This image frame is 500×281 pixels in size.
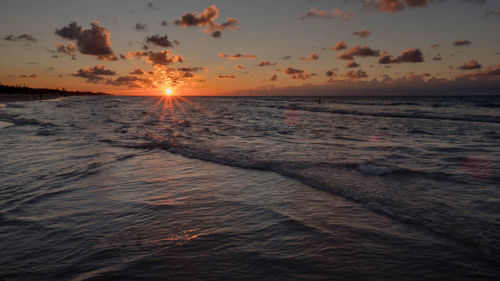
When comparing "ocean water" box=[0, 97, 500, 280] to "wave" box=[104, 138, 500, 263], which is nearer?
"ocean water" box=[0, 97, 500, 280]

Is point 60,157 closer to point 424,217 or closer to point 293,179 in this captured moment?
point 293,179

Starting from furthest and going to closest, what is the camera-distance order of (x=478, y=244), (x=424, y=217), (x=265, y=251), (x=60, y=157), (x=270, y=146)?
(x=270, y=146)
(x=60, y=157)
(x=424, y=217)
(x=478, y=244)
(x=265, y=251)

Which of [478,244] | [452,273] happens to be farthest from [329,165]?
[452,273]

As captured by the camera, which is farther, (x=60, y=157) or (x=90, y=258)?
(x=60, y=157)

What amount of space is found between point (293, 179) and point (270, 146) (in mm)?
4854

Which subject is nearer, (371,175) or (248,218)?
(248,218)

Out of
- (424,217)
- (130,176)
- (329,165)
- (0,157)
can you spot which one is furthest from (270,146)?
(0,157)

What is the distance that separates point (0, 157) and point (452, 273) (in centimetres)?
1142

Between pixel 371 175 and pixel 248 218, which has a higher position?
pixel 371 175

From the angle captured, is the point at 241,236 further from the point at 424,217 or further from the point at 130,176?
the point at 130,176

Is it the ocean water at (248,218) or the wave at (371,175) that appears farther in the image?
the wave at (371,175)

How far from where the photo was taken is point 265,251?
138 inches

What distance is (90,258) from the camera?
3293 mm

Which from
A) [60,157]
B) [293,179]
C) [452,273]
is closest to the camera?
[452,273]
